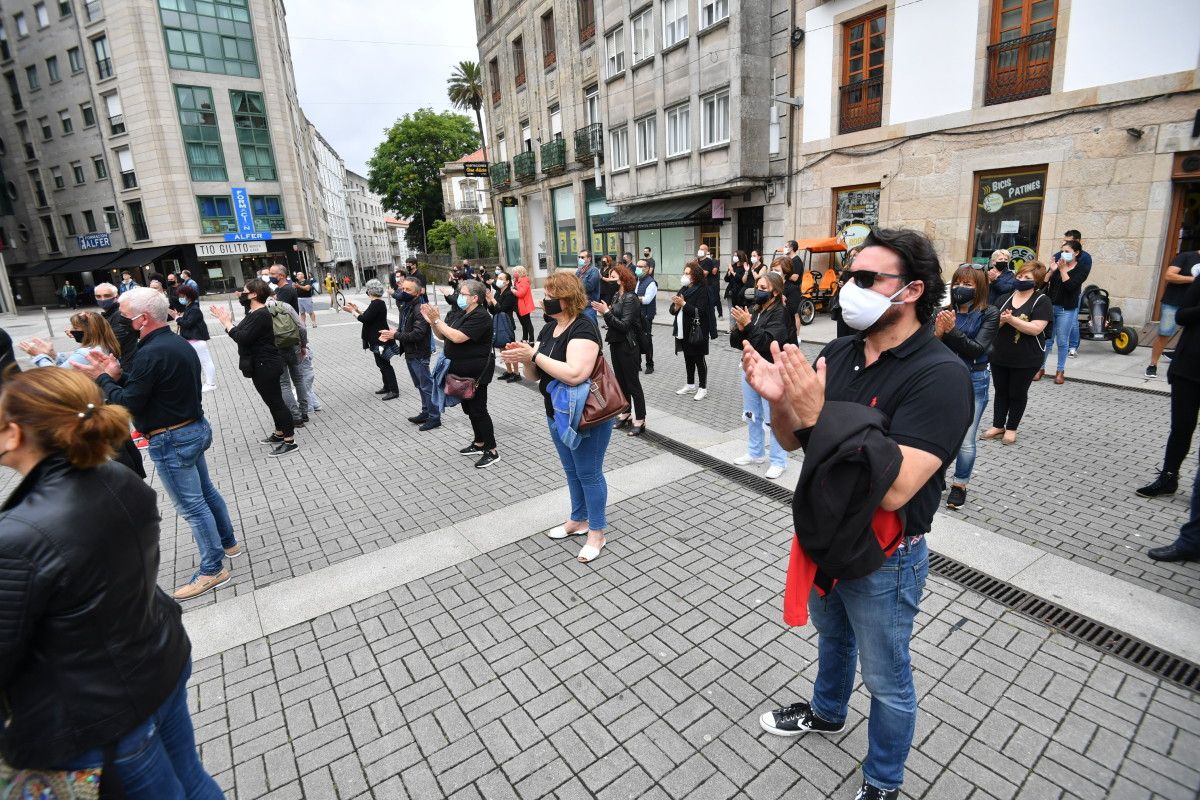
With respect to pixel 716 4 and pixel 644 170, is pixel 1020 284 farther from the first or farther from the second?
pixel 644 170

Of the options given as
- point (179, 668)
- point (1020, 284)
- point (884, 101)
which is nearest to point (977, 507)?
point (1020, 284)

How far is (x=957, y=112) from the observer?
13.2m

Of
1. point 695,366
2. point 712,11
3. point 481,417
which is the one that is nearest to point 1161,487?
point 695,366

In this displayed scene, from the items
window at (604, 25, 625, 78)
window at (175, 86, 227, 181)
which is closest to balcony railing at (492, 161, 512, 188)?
window at (604, 25, 625, 78)

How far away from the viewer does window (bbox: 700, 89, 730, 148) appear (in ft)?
59.9

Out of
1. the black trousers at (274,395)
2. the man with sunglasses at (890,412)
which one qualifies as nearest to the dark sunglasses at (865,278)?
the man with sunglasses at (890,412)

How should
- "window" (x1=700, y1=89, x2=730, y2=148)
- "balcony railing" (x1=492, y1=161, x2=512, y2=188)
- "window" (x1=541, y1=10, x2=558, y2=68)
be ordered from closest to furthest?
"window" (x1=700, y1=89, x2=730, y2=148), "window" (x1=541, y1=10, x2=558, y2=68), "balcony railing" (x1=492, y1=161, x2=512, y2=188)

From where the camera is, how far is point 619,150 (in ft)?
78.0

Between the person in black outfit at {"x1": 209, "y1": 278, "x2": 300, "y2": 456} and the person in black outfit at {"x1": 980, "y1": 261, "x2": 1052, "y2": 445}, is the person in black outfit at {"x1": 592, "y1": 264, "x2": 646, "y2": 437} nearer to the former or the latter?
the person in black outfit at {"x1": 980, "y1": 261, "x2": 1052, "y2": 445}

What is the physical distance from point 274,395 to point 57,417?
5.57 metres

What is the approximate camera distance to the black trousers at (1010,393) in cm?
587

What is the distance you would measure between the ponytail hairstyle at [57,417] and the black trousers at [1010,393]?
265 inches

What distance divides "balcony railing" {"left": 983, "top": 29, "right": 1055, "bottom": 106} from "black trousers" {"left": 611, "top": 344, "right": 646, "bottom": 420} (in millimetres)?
11048

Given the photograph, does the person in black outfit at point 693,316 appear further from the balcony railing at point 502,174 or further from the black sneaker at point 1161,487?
the balcony railing at point 502,174
